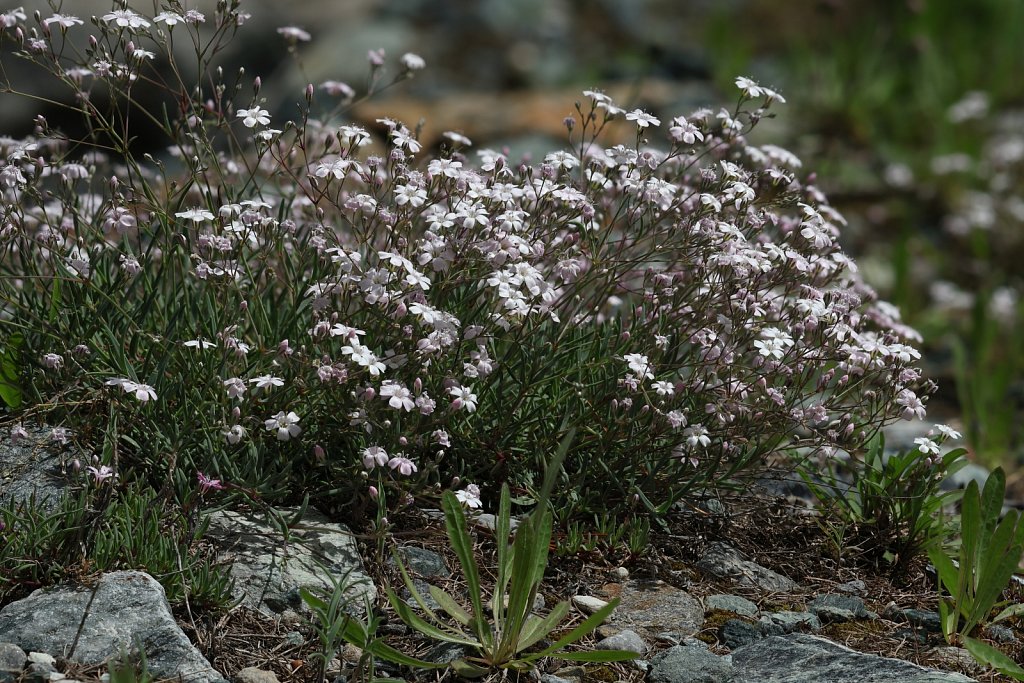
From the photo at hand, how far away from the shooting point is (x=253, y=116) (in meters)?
3.74

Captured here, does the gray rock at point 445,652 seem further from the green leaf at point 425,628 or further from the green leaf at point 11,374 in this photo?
the green leaf at point 11,374

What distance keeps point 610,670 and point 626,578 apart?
54 cm

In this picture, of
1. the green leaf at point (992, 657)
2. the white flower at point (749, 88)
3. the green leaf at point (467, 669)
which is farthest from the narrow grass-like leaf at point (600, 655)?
the white flower at point (749, 88)

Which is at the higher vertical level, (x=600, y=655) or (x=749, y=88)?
(x=749, y=88)

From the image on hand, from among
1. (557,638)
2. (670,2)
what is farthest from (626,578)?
(670,2)

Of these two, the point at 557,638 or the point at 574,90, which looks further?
the point at 574,90

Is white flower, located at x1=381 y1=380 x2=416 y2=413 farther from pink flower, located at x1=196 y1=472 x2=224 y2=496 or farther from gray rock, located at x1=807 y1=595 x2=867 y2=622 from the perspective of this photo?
gray rock, located at x1=807 y1=595 x2=867 y2=622

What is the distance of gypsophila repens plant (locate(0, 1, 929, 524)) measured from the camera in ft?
11.5

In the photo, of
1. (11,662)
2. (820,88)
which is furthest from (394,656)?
(820,88)

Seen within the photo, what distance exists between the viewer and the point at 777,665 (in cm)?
325

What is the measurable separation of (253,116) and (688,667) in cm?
241

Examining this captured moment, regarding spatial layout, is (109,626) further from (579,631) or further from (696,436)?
(696,436)

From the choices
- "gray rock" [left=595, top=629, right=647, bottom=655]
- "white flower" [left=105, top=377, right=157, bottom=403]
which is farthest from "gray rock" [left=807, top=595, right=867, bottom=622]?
"white flower" [left=105, top=377, right=157, bottom=403]

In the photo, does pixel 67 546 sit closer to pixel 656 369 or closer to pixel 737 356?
pixel 656 369
